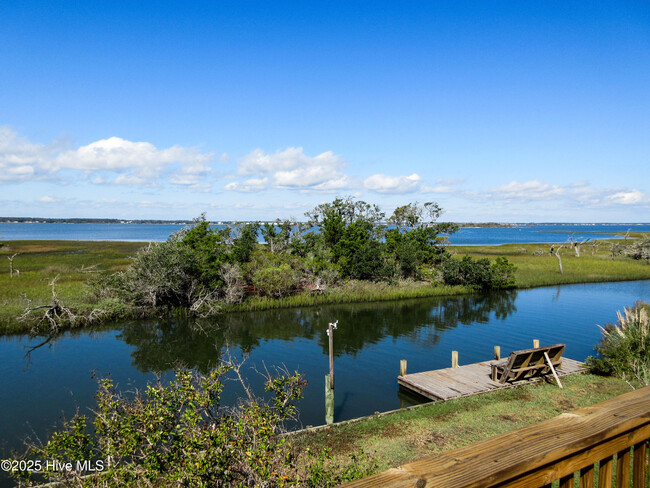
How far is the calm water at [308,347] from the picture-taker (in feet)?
53.0

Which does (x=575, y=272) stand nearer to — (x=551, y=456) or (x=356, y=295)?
(x=356, y=295)

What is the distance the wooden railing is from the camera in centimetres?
151

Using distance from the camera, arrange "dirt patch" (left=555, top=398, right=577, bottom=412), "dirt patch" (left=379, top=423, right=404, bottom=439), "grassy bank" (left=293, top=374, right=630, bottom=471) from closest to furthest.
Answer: "grassy bank" (left=293, top=374, right=630, bottom=471), "dirt patch" (left=379, top=423, right=404, bottom=439), "dirt patch" (left=555, top=398, right=577, bottom=412)

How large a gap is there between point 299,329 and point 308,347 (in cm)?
395

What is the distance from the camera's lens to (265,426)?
5.01 metres

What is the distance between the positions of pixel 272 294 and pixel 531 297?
23.6 m

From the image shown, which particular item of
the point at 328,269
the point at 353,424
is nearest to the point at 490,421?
the point at 353,424

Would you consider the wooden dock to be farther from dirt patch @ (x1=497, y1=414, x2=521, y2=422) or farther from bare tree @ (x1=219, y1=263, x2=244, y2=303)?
bare tree @ (x1=219, y1=263, x2=244, y2=303)

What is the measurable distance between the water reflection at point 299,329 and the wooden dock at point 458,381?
232 inches

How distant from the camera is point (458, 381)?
16.3 meters

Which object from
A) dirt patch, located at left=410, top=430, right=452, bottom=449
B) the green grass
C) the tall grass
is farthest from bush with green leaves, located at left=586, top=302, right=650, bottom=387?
the green grass

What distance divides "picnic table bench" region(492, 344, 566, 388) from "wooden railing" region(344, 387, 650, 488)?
14.4 m

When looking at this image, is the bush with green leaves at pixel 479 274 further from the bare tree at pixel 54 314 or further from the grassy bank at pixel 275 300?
the bare tree at pixel 54 314

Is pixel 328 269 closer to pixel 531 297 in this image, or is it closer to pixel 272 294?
pixel 272 294
